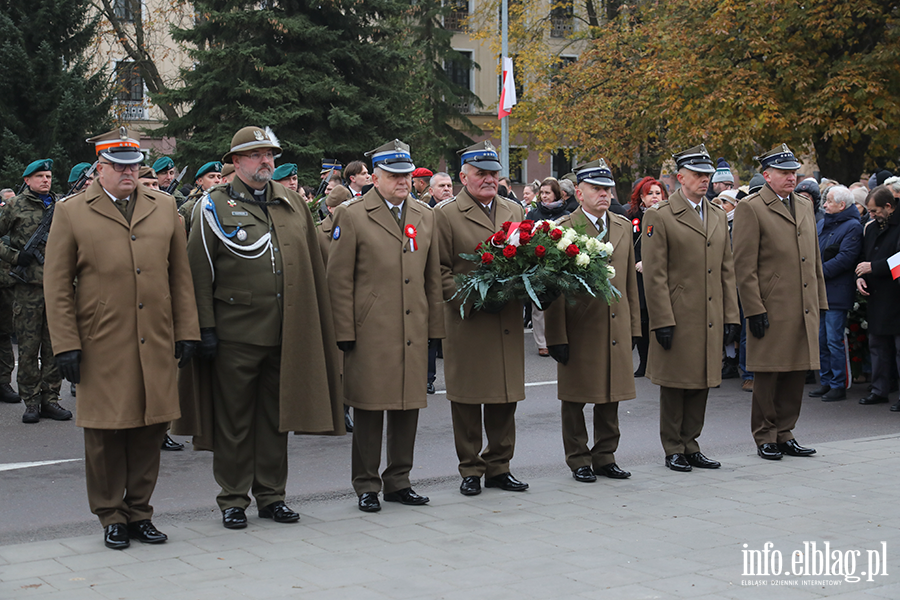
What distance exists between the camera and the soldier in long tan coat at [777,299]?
8.43m

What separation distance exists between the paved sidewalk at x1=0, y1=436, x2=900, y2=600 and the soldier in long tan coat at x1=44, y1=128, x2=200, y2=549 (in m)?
0.38

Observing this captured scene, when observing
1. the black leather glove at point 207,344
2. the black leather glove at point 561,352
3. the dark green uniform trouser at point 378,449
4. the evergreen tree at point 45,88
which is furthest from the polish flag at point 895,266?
the evergreen tree at point 45,88

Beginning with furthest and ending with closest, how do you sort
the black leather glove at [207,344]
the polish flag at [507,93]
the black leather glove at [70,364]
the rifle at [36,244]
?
the polish flag at [507,93] < the rifle at [36,244] < the black leather glove at [207,344] < the black leather glove at [70,364]

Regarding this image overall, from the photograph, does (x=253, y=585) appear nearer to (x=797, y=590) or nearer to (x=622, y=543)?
(x=622, y=543)

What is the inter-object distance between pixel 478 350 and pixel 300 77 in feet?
60.6

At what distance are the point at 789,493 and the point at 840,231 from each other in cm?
525

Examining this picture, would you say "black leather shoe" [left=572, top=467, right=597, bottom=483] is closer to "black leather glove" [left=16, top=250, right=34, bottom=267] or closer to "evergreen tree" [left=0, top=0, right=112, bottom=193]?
"black leather glove" [left=16, top=250, right=34, bottom=267]

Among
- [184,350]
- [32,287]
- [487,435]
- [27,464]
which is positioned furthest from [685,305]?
[32,287]

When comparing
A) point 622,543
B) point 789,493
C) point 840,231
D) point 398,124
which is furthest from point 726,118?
point 622,543

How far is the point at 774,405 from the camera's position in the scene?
28.4ft

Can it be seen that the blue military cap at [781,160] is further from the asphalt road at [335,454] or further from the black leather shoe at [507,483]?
the black leather shoe at [507,483]

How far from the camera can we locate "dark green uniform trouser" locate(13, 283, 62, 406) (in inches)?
399

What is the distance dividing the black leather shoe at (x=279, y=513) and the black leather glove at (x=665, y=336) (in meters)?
3.13

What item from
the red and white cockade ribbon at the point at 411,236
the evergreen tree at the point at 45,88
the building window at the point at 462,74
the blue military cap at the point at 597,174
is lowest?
the red and white cockade ribbon at the point at 411,236
